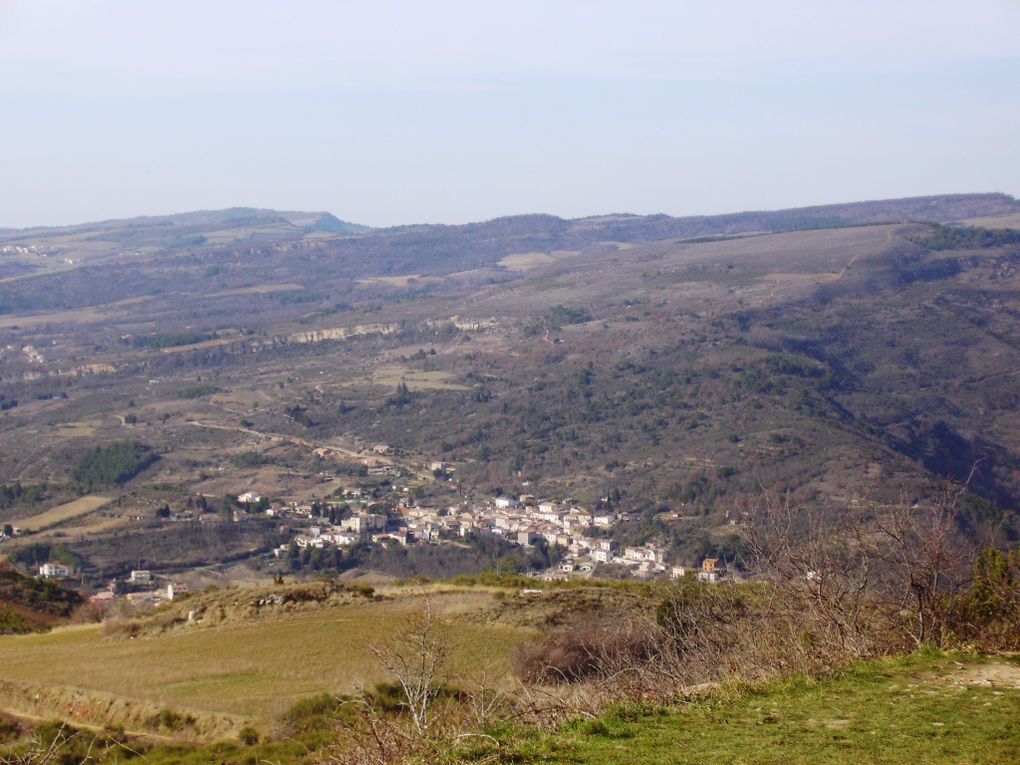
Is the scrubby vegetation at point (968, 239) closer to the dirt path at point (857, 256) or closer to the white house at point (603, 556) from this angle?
the dirt path at point (857, 256)

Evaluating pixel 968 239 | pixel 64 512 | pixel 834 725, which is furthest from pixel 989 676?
pixel 968 239

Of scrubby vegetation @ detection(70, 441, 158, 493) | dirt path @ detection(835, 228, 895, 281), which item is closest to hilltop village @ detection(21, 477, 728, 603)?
scrubby vegetation @ detection(70, 441, 158, 493)

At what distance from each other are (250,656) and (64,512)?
32.0 metres

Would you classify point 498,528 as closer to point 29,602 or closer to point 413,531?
point 413,531

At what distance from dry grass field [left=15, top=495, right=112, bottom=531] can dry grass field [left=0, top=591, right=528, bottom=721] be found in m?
23.8

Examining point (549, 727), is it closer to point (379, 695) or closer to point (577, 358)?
point (379, 695)

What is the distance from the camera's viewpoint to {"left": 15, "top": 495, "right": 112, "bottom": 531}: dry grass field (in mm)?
46500

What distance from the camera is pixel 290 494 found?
5194 centimetres

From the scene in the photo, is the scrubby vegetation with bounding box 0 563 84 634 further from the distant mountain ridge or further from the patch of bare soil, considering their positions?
the distant mountain ridge

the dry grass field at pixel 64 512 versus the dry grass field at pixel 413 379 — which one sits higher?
the dry grass field at pixel 413 379

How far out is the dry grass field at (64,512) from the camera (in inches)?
1831

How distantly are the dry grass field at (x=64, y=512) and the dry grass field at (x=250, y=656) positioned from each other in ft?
77.9

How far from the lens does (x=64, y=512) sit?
48719 millimetres

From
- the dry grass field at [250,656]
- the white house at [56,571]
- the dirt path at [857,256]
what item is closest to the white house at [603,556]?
the dry grass field at [250,656]
